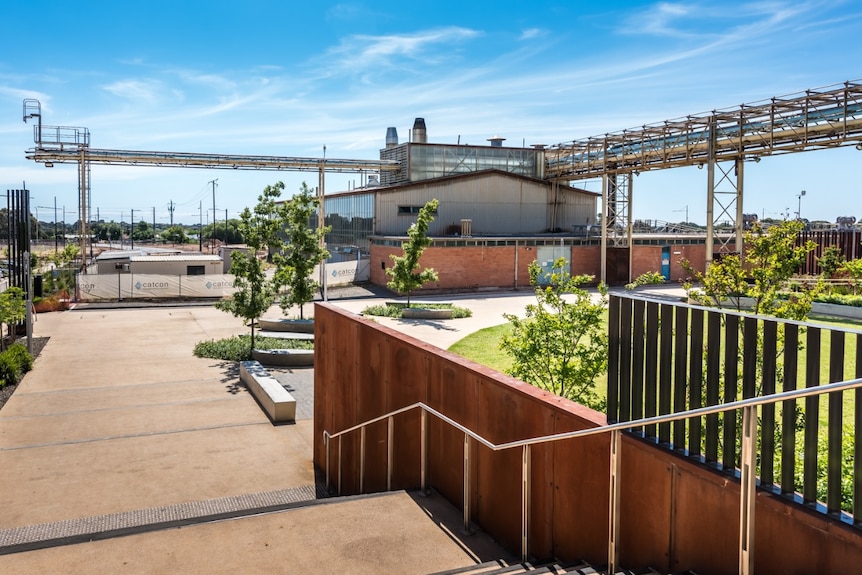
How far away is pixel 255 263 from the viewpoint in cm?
2120

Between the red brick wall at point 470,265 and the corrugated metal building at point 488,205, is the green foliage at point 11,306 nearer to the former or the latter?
the red brick wall at point 470,265

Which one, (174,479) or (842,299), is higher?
Answer: (842,299)

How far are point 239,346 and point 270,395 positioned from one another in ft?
25.4

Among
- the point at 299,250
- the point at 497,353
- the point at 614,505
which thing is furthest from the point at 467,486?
the point at 299,250

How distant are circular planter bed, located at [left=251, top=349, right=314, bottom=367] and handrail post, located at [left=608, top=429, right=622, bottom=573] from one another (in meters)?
16.1

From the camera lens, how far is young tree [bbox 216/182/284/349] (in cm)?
2123

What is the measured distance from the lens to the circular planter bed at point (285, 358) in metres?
20.0

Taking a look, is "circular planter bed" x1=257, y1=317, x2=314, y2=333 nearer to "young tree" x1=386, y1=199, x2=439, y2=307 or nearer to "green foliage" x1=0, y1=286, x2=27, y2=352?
"young tree" x1=386, y1=199, x2=439, y2=307

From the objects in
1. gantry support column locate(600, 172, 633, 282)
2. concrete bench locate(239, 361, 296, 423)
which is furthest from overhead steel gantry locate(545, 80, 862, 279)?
concrete bench locate(239, 361, 296, 423)

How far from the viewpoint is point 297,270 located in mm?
23547

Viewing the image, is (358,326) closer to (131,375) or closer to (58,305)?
(131,375)

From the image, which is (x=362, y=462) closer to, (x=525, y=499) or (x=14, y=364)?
(x=525, y=499)

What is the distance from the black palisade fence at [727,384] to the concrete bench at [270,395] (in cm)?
1011

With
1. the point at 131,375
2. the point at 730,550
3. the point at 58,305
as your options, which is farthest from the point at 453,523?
the point at 58,305
